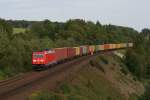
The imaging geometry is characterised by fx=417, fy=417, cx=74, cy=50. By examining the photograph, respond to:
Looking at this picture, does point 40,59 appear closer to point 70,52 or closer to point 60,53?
point 60,53

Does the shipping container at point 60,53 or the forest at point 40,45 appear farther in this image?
the shipping container at point 60,53

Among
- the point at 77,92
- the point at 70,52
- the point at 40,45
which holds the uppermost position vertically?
the point at 40,45

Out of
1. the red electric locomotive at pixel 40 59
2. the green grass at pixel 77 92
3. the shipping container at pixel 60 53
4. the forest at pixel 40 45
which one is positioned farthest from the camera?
the shipping container at pixel 60 53

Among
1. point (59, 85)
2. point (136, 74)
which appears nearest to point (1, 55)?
point (59, 85)

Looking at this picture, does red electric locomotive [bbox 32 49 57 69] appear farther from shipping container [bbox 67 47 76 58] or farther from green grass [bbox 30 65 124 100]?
shipping container [bbox 67 47 76 58]

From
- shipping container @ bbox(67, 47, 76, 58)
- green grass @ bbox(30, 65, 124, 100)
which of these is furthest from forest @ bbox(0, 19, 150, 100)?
green grass @ bbox(30, 65, 124, 100)

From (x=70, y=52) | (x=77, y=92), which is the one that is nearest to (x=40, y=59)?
(x=77, y=92)

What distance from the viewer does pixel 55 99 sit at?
2498 cm

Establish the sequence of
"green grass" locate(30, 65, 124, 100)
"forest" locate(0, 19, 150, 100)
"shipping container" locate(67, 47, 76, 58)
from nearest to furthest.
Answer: "green grass" locate(30, 65, 124, 100) → "forest" locate(0, 19, 150, 100) → "shipping container" locate(67, 47, 76, 58)

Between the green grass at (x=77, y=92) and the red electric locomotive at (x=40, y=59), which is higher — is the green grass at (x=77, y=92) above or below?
below

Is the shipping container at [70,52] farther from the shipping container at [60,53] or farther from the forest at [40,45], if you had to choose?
the forest at [40,45]

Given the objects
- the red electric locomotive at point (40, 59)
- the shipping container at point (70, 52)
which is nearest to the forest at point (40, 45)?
the red electric locomotive at point (40, 59)

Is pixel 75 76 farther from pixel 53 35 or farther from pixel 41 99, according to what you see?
pixel 53 35

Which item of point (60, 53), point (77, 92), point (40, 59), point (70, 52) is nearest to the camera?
point (77, 92)
